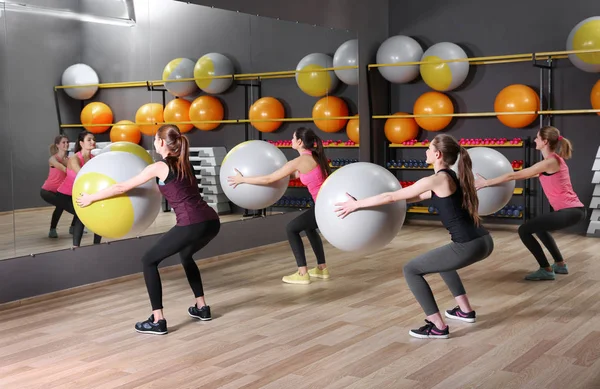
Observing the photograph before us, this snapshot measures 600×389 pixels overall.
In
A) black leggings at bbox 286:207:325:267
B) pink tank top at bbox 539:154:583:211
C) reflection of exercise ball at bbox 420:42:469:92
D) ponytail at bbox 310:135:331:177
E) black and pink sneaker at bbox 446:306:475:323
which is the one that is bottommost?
black and pink sneaker at bbox 446:306:475:323

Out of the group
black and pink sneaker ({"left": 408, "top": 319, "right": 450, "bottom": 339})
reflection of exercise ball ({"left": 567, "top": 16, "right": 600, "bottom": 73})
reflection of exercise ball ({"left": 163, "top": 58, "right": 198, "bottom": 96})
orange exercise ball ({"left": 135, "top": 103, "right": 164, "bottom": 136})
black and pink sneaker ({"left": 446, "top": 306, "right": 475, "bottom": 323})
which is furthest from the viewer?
reflection of exercise ball ({"left": 567, "top": 16, "right": 600, "bottom": 73})

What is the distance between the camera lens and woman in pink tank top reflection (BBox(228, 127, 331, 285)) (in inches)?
196

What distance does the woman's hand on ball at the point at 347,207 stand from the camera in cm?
386

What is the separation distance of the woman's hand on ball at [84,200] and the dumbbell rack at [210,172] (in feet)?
7.38

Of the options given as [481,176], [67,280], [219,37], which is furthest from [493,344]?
[219,37]

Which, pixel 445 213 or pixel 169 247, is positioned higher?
pixel 445 213

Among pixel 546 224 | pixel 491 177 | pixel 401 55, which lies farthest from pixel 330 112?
pixel 546 224

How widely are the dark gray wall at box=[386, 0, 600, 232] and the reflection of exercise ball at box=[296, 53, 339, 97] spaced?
1413mm

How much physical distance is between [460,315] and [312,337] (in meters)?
0.94

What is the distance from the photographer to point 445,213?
3955mm

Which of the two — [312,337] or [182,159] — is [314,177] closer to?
[182,159]

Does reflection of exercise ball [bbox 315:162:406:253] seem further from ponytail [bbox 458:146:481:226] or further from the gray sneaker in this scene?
the gray sneaker

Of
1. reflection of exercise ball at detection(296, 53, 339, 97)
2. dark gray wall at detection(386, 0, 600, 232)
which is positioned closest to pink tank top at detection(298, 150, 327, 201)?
reflection of exercise ball at detection(296, 53, 339, 97)

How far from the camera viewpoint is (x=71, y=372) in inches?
137
